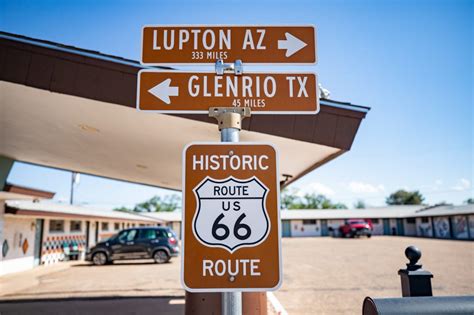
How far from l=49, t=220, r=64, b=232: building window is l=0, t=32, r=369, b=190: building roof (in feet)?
38.7

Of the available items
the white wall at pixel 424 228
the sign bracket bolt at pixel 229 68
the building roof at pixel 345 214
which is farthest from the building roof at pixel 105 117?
the building roof at pixel 345 214

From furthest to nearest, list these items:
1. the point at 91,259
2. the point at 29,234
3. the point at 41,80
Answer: the point at 91,259 < the point at 29,234 < the point at 41,80

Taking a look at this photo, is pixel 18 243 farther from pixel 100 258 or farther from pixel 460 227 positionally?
pixel 460 227

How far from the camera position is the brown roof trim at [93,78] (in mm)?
4414

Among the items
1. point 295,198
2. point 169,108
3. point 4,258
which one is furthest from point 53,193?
point 295,198

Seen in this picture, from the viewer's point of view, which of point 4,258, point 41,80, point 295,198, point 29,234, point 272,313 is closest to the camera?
point 41,80

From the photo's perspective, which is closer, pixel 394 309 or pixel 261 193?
pixel 261 193

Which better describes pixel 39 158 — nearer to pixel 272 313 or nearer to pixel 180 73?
pixel 272 313

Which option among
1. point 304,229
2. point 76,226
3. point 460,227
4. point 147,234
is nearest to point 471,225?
point 460,227

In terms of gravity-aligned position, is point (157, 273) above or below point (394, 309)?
below

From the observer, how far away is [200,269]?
1.62m

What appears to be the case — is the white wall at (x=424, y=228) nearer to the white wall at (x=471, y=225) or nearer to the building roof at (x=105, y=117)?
the white wall at (x=471, y=225)

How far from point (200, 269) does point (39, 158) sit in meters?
10.3

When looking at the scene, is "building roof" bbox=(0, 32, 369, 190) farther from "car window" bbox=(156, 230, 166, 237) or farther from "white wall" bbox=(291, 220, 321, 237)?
"white wall" bbox=(291, 220, 321, 237)
